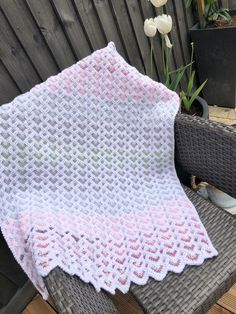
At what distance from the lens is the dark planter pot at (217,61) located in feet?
6.09

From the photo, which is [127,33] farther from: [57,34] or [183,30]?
[183,30]

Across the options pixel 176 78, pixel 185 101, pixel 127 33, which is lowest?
pixel 185 101

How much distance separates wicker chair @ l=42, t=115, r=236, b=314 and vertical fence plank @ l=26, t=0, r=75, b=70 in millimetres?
659

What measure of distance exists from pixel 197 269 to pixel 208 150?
409 millimetres

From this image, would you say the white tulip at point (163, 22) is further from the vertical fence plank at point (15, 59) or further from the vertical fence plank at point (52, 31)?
the vertical fence plank at point (15, 59)

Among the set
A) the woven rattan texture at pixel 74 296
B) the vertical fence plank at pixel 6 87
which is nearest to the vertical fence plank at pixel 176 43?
the vertical fence plank at pixel 6 87

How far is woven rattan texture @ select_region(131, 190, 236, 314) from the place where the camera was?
2.59 ft

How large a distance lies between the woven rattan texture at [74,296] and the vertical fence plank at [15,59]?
2.73 ft

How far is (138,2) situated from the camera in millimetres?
1619

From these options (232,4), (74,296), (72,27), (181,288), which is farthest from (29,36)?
(232,4)

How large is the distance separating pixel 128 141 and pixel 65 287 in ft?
1.91

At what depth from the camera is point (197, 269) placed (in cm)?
85

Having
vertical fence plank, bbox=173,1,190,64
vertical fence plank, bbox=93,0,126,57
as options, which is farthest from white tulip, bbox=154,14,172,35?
vertical fence plank, bbox=173,1,190,64

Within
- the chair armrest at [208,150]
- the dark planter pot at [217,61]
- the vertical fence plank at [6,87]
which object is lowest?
the dark planter pot at [217,61]
